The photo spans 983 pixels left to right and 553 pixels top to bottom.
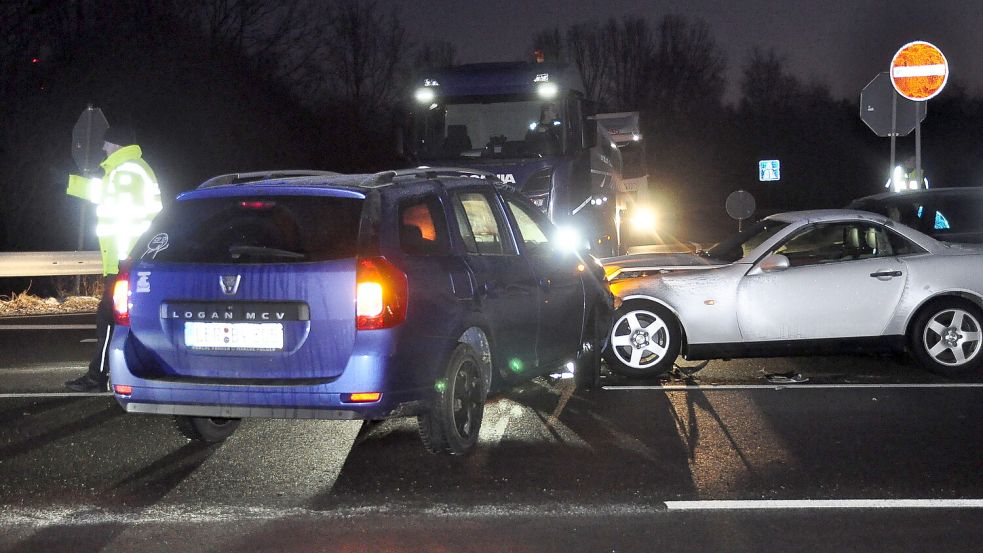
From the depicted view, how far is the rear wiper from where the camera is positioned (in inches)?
237

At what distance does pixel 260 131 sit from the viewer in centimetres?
4291

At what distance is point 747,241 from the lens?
10.3m

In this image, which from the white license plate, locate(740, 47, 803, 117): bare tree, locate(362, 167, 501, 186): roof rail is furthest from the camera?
locate(740, 47, 803, 117): bare tree

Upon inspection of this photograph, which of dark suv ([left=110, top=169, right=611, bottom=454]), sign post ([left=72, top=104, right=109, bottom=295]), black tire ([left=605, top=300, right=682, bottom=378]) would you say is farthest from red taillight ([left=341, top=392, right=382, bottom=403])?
sign post ([left=72, top=104, right=109, bottom=295])

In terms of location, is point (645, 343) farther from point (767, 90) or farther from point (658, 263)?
point (767, 90)

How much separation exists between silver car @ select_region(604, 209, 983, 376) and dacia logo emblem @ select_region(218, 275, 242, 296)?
4294 mm

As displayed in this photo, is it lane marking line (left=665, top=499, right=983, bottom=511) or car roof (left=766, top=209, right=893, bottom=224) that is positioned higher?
car roof (left=766, top=209, right=893, bottom=224)

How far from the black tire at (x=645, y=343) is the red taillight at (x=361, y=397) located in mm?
4026

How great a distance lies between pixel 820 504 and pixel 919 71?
478 inches

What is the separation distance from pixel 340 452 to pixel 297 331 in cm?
129

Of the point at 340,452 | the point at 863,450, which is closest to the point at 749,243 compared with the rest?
the point at 863,450

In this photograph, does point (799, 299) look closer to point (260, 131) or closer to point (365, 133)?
point (260, 131)

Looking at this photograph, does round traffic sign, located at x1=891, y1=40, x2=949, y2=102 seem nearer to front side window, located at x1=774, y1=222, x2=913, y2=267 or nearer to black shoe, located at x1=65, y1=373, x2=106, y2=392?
front side window, located at x1=774, y1=222, x2=913, y2=267

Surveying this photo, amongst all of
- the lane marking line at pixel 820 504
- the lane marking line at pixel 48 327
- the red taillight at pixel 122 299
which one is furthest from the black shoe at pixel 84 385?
the lane marking line at pixel 820 504
